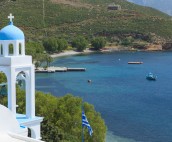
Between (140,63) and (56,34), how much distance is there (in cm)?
4438

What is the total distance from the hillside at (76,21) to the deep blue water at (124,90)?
30091 millimetres

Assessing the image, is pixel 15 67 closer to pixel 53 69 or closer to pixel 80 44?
pixel 53 69

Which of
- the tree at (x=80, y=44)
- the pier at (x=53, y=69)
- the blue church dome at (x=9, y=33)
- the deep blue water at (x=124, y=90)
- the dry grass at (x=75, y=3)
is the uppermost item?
the dry grass at (x=75, y=3)

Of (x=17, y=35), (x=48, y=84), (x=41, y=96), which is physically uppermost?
(x=17, y=35)

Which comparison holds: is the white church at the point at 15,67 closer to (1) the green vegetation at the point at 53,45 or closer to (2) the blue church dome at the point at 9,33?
(2) the blue church dome at the point at 9,33

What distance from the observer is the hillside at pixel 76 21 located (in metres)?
147

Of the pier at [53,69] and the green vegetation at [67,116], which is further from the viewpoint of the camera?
the pier at [53,69]

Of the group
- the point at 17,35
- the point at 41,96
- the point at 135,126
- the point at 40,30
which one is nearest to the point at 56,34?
the point at 40,30

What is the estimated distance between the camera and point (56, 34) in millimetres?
148125

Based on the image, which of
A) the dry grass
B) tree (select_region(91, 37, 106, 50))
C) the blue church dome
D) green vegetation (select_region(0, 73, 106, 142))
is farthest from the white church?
the dry grass

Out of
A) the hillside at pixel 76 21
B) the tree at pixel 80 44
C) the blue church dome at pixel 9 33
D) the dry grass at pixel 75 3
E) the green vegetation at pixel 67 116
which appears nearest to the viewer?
the blue church dome at pixel 9 33

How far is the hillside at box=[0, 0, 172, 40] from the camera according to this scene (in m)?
147

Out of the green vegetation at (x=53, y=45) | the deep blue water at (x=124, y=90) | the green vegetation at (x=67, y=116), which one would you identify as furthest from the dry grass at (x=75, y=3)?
the green vegetation at (x=67, y=116)

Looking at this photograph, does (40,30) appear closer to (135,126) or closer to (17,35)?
(135,126)
